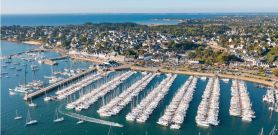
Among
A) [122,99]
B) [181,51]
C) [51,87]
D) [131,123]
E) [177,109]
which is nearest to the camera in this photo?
[131,123]

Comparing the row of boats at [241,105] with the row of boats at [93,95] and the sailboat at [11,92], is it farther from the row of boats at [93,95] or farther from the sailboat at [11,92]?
the sailboat at [11,92]

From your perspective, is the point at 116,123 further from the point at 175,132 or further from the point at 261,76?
the point at 261,76

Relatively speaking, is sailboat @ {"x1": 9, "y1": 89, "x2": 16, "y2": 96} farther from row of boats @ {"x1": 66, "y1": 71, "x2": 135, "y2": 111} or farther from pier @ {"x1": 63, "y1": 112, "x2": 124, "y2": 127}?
pier @ {"x1": 63, "y1": 112, "x2": 124, "y2": 127}

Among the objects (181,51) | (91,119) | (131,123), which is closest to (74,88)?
(91,119)

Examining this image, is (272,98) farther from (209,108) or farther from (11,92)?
(11,92)

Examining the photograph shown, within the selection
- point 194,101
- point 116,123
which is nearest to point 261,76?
point 194,101
